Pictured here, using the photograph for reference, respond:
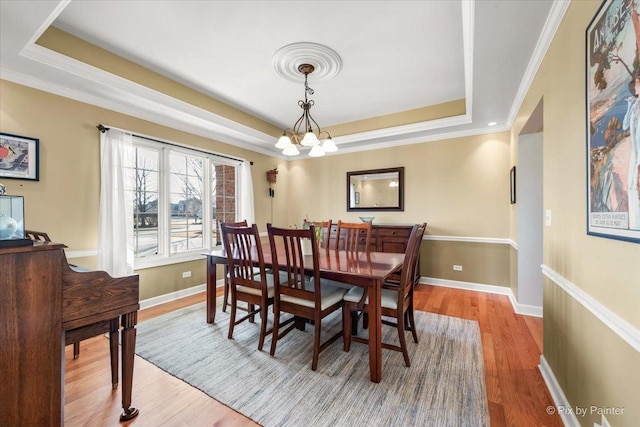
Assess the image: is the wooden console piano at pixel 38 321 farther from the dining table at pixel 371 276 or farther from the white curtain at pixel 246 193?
the white curtain at pixel 246 193

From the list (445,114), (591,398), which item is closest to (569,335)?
(591,398)

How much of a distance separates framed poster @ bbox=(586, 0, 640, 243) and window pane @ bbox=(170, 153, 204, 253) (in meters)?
4.08

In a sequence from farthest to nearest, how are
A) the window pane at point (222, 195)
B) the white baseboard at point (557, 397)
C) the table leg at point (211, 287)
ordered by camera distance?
the window pane at point (222, 195)
the table leg at point (211, 287)
the white baseboard at point (557, 397)

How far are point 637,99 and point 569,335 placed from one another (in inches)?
50.9

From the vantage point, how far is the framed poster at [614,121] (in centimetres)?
92

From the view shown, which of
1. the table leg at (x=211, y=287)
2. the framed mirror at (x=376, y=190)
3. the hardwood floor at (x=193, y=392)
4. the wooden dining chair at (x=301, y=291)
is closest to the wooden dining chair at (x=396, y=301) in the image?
the wooden dining chair at (x=301, y=291)

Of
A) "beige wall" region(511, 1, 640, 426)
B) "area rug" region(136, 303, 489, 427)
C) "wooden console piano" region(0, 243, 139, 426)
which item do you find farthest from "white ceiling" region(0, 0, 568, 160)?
"area rug" region(136, 303, 489, 427)

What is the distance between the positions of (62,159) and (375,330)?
10.9 ft

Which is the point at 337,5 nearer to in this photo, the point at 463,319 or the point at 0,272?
the point at 0,272

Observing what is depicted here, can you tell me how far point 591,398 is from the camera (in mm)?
1252

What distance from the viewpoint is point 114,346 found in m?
1.72

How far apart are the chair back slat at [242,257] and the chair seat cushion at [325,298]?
0.28 metres

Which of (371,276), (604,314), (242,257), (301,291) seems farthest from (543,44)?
(242,257)

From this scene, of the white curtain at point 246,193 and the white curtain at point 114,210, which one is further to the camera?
the white curtain at point 246,193
